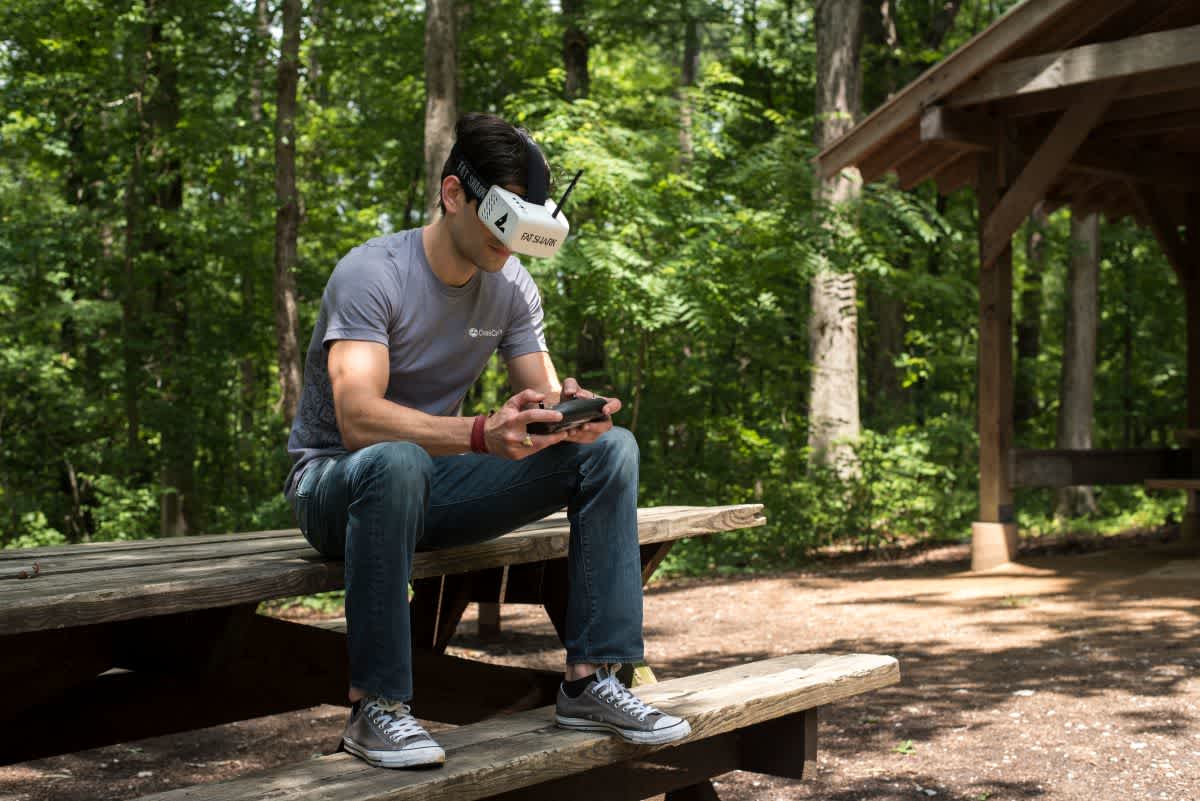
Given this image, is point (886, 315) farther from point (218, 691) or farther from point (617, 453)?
point (617, 453)

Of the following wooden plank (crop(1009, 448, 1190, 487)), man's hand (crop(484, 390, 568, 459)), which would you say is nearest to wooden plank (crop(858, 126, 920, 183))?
wooden plank (crop(1009, 448, 1190, 487))

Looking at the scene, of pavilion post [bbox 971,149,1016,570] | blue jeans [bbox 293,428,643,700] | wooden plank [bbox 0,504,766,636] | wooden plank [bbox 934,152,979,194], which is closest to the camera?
wooden plank [bbox 0,504,766,636]

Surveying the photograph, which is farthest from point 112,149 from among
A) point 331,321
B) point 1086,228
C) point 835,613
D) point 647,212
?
point 331,321

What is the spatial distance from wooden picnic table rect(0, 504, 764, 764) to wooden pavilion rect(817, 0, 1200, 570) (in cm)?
662

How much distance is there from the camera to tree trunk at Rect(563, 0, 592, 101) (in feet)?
55.1

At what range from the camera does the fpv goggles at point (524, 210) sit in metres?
2.92

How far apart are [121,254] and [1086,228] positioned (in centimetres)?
1295

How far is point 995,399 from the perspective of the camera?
405 inches

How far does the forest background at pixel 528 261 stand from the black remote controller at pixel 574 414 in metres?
8.80

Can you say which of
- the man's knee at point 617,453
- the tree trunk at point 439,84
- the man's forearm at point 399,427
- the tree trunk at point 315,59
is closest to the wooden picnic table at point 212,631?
the man's forearm at point 399,427

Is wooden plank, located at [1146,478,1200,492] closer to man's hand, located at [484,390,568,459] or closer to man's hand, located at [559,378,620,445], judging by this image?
man's hand, located at [559,378,620,445]

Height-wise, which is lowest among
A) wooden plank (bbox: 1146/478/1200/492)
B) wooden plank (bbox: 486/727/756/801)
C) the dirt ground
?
the dirt ground

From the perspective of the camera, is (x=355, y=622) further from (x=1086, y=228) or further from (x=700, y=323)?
(x=1086, y=228)

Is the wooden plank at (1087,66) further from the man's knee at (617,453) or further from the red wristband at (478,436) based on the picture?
the red wristband at (478,436)
